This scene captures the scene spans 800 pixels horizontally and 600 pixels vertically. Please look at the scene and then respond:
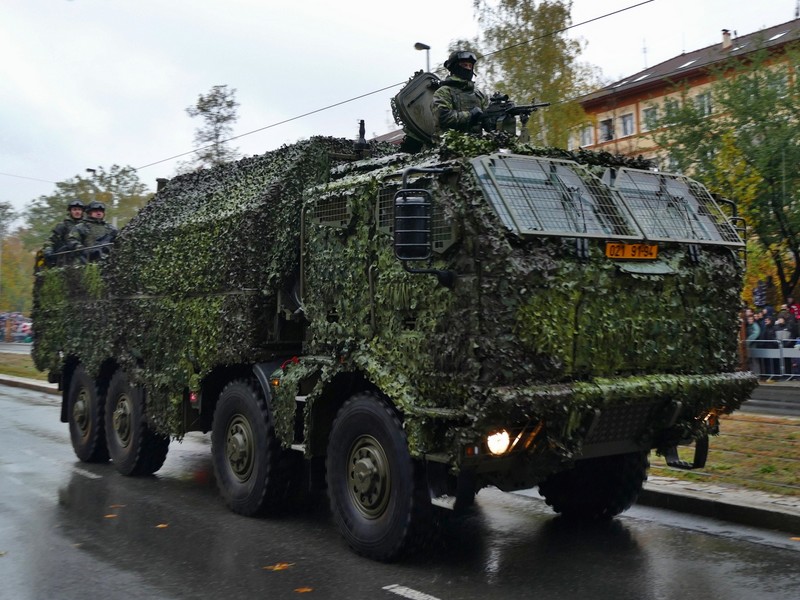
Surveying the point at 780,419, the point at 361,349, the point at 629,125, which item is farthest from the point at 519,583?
the point at 629,125

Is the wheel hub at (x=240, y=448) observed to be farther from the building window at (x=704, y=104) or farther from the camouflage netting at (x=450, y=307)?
the building window at (x=704, y=104)

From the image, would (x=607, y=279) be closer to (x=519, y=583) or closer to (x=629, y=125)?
(x=519, y=583)

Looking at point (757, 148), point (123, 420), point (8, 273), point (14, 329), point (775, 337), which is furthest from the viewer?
point (14, 329)

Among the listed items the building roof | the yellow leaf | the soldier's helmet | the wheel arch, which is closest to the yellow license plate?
the soldier's helmet

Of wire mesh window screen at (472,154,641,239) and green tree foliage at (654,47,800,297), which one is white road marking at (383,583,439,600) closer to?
wire mesh window screen at (472,154,641,239)

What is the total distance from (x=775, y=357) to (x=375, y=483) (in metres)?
16.4

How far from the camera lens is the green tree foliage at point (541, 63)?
37812mm

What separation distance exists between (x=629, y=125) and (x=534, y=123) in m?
13.8

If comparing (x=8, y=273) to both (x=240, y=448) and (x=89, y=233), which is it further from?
(x=240, y=448)

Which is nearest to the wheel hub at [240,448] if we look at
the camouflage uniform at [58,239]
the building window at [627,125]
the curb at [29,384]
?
the camouflage uniform at [58,239]

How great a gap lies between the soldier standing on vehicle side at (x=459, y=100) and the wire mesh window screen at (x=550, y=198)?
4.49 ft

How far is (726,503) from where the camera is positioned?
7.59 m

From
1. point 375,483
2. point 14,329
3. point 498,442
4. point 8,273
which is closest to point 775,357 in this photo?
point 375,483

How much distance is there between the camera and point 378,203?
6910 millimetres
